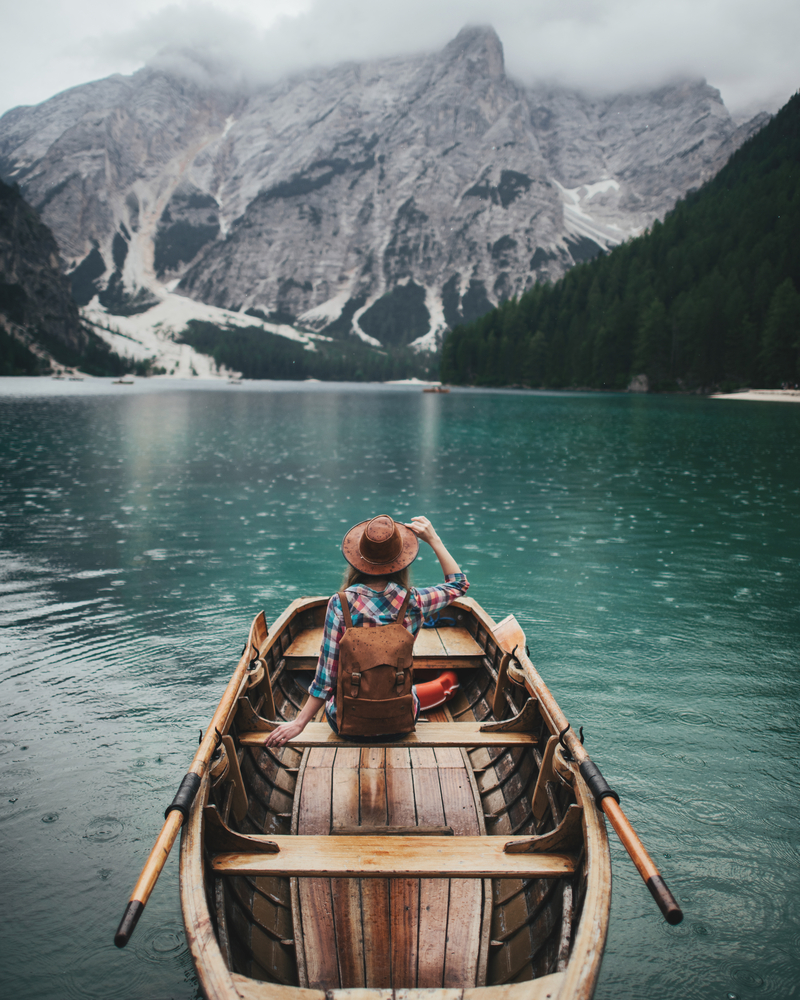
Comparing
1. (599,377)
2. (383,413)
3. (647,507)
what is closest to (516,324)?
(599,377)

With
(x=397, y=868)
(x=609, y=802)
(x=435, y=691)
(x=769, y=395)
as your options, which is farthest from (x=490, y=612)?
(x=769, y=395)

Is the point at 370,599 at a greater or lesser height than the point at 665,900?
greater

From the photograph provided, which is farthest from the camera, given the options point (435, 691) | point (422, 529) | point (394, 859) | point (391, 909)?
point (435, 691)

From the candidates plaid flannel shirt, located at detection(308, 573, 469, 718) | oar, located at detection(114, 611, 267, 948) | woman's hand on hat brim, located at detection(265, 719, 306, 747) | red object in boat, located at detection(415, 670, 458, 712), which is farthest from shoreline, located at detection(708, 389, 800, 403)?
oar, located at detection(114, 611, 267, 948)

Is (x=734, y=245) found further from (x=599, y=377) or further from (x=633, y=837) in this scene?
(x=633, y=837)

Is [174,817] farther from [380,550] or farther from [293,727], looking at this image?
[380,550]

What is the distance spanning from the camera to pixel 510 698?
7.96 metres

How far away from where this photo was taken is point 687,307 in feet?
384

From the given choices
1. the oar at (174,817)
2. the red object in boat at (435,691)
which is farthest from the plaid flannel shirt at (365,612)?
the red object in boat at (435,691)

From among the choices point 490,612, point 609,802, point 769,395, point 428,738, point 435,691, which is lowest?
point 490,612

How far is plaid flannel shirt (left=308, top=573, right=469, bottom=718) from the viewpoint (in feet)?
19.1

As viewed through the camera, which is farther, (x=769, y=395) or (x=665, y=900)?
(x=769, y=395)

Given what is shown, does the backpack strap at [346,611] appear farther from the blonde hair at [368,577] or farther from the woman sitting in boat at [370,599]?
the blonde hair at [368,577]

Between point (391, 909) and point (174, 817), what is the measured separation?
1840 millimetres
